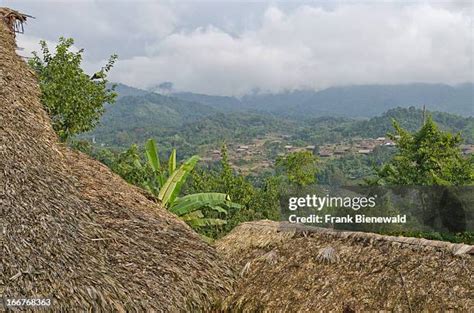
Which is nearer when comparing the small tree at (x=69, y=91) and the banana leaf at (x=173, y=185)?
the banana leaf at (x=173, y=185)

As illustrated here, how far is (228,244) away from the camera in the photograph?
321 inches

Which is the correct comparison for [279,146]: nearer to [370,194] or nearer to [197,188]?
[197,188]

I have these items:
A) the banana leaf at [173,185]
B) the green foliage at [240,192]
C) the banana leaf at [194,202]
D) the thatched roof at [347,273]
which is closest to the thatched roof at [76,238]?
the thatched roof at [347,273]

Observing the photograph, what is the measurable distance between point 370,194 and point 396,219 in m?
0.53

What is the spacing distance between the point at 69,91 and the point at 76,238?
32.4 feet

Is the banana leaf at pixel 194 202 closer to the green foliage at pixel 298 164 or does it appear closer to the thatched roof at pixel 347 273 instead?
the thatched roof at pixel 347 273

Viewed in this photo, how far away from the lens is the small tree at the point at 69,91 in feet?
46.8

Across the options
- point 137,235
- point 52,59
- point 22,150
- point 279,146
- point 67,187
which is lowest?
point 279,146

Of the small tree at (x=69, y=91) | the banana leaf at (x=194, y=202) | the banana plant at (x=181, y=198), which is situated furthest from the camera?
the small tree at (x=69, y=91)

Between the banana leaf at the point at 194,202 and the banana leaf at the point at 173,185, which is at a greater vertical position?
the banana leaf at the point at 173,185

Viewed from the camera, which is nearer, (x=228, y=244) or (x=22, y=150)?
(x=22, y=150)

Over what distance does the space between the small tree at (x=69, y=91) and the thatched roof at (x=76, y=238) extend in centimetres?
623

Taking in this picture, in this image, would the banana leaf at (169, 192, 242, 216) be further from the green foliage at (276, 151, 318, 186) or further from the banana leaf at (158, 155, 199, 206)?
the green foliage at (276, 151, 318, 186)

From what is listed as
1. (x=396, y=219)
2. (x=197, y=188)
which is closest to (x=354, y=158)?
(x=197, y=188)
